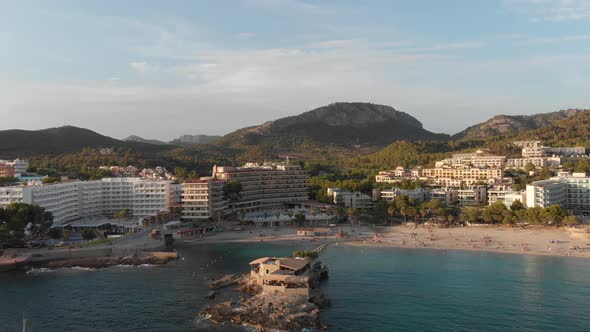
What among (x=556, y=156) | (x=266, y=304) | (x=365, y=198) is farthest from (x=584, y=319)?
(x=556, y=156)

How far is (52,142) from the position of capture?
140625 mm

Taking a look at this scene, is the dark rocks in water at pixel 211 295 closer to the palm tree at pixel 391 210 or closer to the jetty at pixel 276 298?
the jetty at pixel 276 298

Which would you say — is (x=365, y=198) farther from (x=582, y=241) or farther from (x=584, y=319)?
(x=584, y=319)

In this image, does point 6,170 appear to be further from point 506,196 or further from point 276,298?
point 506,196

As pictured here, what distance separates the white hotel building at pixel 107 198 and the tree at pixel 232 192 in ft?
27.7

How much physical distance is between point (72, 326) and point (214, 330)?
827cm

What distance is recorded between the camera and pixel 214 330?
27672 millimetres

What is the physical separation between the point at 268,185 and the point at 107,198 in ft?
81.0

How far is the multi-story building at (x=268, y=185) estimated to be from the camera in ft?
264

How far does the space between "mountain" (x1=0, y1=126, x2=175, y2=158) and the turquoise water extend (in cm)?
9350

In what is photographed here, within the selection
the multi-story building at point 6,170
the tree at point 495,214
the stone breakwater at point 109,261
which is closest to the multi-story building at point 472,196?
the tree at point 495,214

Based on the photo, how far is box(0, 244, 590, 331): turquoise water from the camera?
2897 centimetres

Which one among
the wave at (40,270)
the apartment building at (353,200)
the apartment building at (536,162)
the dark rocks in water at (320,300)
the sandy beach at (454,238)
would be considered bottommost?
the wave at (40,270)

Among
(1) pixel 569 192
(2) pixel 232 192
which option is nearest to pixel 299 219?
(2) pixel 232 192
